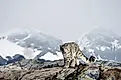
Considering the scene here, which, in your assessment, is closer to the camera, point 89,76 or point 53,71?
point 89,76

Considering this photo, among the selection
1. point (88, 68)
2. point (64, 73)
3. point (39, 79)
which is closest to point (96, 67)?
point (88, 68)

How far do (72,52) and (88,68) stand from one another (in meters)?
1.64

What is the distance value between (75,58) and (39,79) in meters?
1.69

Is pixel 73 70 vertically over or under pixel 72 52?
under

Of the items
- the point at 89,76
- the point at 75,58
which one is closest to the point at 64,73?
the point at 89,76

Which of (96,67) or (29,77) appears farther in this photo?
(29,77)

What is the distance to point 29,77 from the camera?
9734 mm

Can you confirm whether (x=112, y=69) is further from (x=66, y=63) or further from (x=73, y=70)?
(x=66, y=63)

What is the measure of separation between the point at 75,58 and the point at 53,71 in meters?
1.19

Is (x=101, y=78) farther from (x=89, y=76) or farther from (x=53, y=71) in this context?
(x=53, y=71)

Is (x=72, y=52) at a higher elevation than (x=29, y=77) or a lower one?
higher

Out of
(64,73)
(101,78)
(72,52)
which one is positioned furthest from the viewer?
(72,52)

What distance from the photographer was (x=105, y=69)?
8.71m

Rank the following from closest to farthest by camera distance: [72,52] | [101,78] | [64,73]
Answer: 1. [101,78]
2. [64,73]
3. [72,52]
